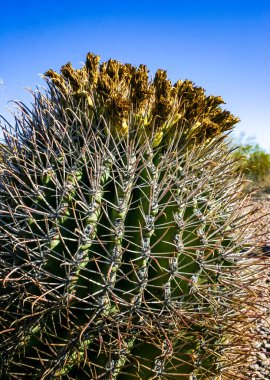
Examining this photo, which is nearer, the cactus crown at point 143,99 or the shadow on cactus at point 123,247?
the shadow on cactus at point 123,247

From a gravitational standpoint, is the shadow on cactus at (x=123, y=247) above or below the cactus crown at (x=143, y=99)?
below

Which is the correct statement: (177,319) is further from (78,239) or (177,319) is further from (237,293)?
(78,239)

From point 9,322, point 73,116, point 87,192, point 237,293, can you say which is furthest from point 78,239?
point 237,293

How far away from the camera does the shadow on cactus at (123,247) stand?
7.03 ft

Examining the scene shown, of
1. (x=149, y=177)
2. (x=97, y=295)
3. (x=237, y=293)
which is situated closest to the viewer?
(x=97, y=295)

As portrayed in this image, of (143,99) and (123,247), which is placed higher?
(143,99)

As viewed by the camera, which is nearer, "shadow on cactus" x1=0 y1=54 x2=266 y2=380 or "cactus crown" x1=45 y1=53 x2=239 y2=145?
"shadow on cactus" x1=0 y1=54 x2=266 y2=380

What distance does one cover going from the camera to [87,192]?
2.29m

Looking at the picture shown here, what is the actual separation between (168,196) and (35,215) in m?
0.73

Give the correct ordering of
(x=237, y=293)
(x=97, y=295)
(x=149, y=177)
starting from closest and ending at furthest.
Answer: (x=97, y=295) < (x=149, y=177) < (x=237, y=293)

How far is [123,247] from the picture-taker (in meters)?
2.19

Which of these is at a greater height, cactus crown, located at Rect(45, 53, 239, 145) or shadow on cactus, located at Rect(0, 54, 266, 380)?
cactus crown, located at Rect(45, 53, 239, 145)

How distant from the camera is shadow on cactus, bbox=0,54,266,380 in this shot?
7.03 feet

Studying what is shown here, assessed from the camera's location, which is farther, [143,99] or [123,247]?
[143,99]
